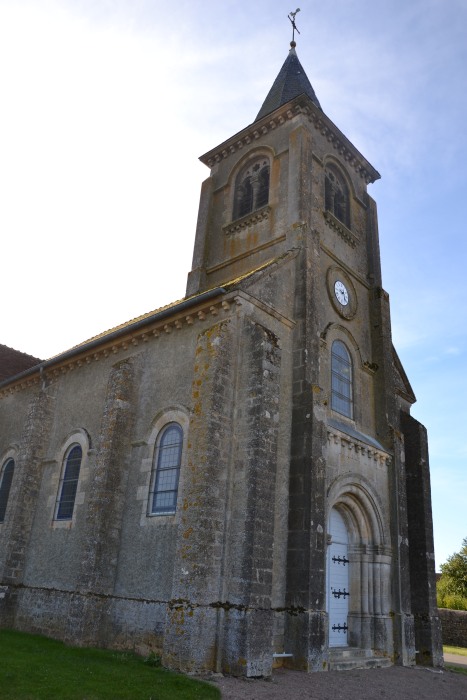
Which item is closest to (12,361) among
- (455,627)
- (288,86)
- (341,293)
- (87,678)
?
(341,293)

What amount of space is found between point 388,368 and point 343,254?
3.80 meters

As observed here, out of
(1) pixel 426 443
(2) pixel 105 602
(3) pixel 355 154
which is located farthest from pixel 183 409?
(3) pixel 355 154

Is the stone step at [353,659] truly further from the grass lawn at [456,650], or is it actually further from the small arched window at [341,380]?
the grass lawn at [456,650]

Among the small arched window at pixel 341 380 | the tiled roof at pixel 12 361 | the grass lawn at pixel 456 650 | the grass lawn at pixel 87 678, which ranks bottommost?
the grass lawn at pixel 456 650

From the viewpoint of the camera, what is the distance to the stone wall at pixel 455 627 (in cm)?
2188

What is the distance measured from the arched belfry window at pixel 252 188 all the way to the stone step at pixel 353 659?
1229 cm

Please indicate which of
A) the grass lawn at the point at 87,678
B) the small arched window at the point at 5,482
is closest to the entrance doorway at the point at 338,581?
the grass lawn at the point at 87,678

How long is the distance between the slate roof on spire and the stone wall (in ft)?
67.7

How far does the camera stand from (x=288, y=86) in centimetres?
1995

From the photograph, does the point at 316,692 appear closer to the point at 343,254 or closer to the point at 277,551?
the point at 277,551

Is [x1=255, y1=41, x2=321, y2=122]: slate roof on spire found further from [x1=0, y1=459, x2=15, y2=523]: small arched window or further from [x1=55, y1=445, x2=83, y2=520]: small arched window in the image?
[x1=0, y1=459, x2=15, y2=523]: small arched window

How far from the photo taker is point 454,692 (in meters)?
10.6

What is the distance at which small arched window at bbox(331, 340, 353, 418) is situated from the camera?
47.5 ft

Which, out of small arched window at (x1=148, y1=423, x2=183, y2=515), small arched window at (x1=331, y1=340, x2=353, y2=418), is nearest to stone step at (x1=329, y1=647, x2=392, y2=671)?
small arched window at (x1=148, y1=423, x2=183, y2=515)
